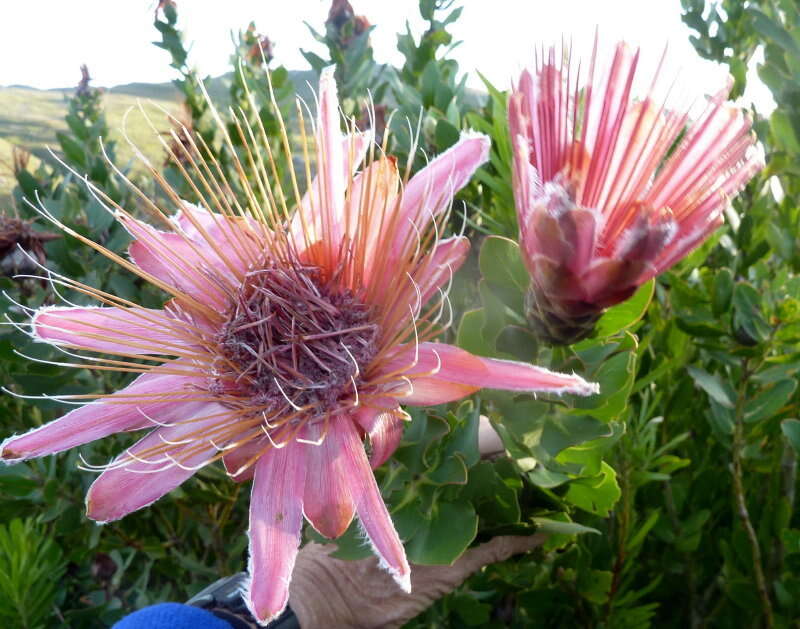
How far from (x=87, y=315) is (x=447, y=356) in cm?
37

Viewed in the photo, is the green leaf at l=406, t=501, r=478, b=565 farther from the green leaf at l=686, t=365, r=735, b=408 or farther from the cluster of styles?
the green leaf at l=686, t=365, r=735, b=408

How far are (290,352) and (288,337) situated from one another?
19 millimetres

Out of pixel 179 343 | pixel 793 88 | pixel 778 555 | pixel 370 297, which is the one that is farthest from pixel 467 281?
pixel 778 555

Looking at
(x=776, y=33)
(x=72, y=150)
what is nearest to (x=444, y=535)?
(x=776, y=33)

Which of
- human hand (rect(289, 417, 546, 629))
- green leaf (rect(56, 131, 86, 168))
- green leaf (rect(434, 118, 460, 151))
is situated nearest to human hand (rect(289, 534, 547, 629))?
human hand (rect(289, 417, 546, 629))

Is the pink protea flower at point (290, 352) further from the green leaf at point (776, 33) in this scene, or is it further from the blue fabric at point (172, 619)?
the green leaf at point (776, 33)

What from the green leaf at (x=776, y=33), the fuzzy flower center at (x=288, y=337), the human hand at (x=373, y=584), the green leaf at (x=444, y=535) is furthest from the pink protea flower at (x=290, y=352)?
the green leaf at (x=776, y=33)

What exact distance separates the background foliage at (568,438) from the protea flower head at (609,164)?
12 cm

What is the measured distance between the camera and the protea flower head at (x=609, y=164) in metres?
0.45

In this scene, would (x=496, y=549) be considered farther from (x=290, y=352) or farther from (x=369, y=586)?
(x=290, y=352)

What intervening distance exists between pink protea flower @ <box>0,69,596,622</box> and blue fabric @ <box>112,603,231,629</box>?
0.70 feet

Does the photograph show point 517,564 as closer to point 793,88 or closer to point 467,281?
point 467,281

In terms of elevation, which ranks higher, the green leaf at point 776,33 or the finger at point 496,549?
the green leaf at point 776,33

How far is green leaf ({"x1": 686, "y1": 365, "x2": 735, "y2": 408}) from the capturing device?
0.84m
